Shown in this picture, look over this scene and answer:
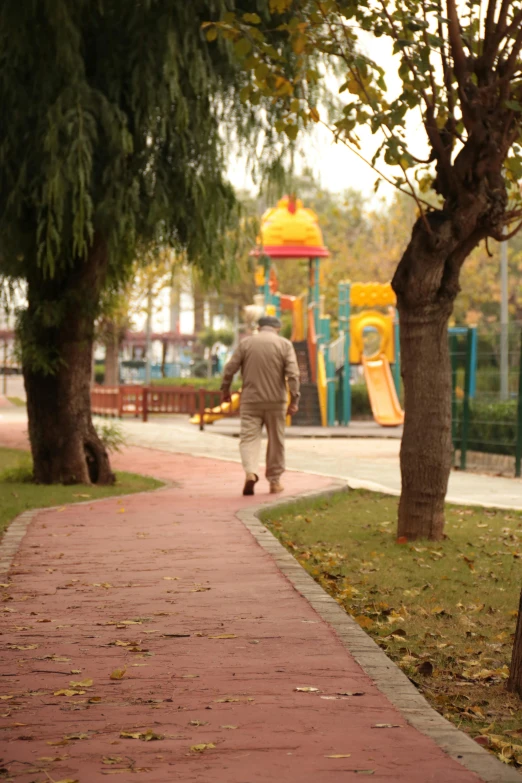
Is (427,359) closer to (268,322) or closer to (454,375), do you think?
(268,322)

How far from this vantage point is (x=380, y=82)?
1027 centimetres

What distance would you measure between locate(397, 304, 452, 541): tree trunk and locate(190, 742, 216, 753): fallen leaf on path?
619 cm

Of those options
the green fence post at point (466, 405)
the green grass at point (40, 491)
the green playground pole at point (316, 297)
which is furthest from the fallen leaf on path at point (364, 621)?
the green playground pole at point (316, 297)

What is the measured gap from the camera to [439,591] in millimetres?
8219

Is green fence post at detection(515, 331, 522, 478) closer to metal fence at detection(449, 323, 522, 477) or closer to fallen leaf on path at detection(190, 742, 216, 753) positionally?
metal fence at detection(449, 323, 522, 477)

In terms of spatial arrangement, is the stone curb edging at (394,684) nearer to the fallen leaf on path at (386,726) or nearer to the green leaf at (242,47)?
the fallen leaf on path at (386,726)

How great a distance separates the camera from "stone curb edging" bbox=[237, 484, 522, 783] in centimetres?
427

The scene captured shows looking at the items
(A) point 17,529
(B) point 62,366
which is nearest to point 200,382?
(B) point 62,366

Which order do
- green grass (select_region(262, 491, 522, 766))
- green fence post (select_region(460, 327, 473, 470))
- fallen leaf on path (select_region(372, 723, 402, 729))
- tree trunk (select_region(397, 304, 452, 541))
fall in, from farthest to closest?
green fence post (select_region(460, 327, 473, 470)) → tree trunk (select_region(397, 304, 452, 541)) → green grass (select_region(262, 491, 522, 766)) → fallen leaf on path (select_region(372, 723, 402, 729))

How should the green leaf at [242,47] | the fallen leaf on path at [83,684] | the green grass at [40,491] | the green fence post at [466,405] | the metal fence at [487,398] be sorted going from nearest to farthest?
the fallen leaf on path at [83,684], the green leaf at [242,47], the green grass at [40,491], the metal fence at [487,398], the green fence post at [466,405]

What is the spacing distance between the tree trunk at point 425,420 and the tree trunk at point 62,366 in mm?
5027

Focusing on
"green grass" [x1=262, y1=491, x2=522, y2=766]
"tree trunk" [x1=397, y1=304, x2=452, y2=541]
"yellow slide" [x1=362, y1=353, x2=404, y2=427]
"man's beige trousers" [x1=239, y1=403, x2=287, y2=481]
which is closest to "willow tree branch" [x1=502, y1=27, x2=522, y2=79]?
"tree trunk" [x1=397, y1=304, x2=452, y2=541]

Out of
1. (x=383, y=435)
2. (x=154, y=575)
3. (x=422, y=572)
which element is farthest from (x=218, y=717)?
(x=383, y=435)

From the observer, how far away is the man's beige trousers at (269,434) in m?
13.8
